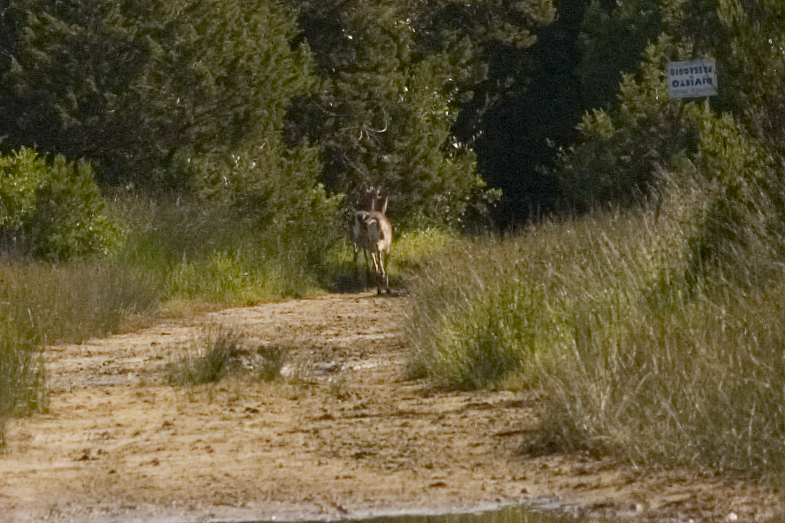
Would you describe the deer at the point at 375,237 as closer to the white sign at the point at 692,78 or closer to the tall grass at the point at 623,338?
the tall grass at the point at 623,338

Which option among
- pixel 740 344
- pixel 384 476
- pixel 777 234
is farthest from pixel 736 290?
pixel 384 476

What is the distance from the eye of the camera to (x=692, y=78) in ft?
55.5

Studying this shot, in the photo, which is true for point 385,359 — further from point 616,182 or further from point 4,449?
point 616,182

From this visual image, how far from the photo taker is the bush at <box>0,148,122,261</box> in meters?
23.3

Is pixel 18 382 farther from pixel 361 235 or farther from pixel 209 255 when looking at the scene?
pixel 361 235

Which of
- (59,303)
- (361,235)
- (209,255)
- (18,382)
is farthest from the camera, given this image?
(361,235)

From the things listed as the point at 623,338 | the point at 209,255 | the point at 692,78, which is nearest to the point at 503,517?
the point at 623,338

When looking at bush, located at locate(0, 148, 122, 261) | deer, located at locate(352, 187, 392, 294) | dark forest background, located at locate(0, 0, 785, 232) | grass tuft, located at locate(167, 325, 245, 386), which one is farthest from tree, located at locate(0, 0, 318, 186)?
grass tuft, located at locate(167, 325, 245, 386)

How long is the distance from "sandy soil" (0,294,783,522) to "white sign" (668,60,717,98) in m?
4.22

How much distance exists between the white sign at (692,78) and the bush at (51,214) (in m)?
9.44

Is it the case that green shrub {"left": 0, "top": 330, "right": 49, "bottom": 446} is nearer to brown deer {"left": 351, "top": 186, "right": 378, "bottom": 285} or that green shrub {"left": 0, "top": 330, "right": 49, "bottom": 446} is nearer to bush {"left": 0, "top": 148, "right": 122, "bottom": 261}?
bush {"left": 0, "top": 148, "right": 122, "bottom": 261}

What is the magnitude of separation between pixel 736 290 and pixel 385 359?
4.77m

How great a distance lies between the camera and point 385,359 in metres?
15.8

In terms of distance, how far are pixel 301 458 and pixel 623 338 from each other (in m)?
2.35
